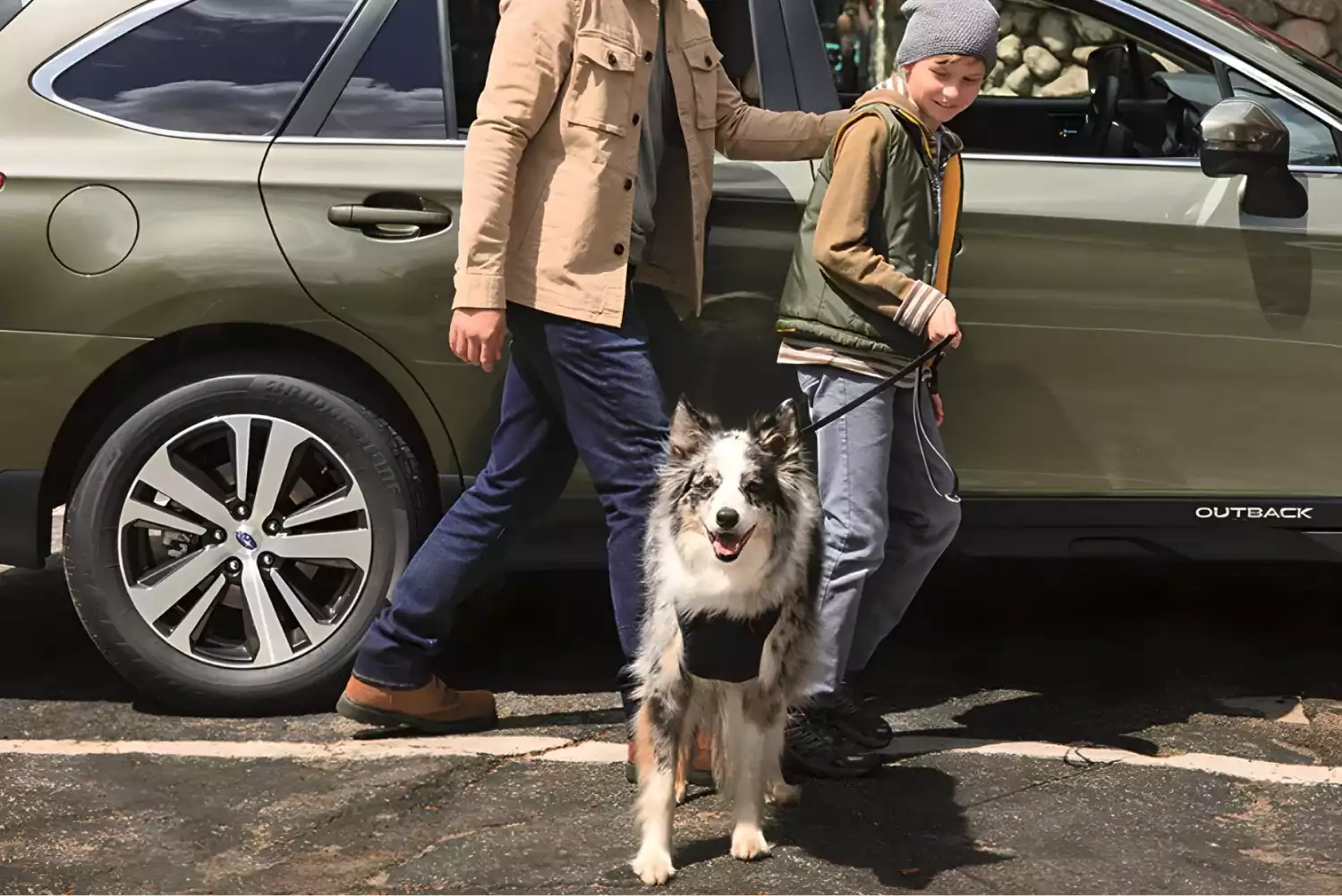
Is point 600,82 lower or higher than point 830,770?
higher

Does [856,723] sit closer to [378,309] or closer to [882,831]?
[882,831]

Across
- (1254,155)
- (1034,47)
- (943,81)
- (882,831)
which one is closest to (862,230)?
(943,81)

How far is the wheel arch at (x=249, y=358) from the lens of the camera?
4066 millimetres

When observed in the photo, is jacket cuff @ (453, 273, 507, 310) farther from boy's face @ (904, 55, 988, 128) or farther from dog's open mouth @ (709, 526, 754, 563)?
boy's face @ (904, 55, 988, 128)

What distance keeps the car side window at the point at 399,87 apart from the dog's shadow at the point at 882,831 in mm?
1733

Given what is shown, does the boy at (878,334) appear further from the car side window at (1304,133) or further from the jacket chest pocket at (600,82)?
the car side window at (1304,133)

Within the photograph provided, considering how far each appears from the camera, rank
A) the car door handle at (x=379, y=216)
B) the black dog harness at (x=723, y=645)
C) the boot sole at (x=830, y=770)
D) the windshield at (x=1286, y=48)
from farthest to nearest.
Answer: the windshield at (x=1286, y=48) → the car door handle at (x=379, y=216) → the boot sole at (x=830, y=770) → the black dog harness at (x=723, y=645)

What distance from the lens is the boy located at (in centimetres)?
360

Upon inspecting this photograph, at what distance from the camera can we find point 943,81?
363 centimetres

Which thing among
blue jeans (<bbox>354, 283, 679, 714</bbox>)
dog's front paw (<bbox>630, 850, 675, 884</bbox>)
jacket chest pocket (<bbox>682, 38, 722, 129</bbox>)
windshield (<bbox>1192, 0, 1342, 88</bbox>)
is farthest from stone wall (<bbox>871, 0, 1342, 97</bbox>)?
dog's front paw (<bbox>630, 850, 675, 884</bbox>)

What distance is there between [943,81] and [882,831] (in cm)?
159

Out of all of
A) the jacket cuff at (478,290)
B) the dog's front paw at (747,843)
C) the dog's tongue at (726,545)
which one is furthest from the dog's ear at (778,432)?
the dog's front paw at (747,843)

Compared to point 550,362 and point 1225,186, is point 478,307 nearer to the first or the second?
point 550,362

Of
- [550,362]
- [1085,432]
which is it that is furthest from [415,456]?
[1085,432]
